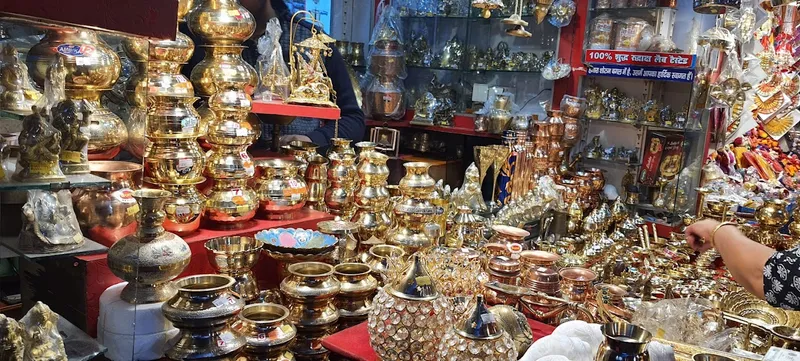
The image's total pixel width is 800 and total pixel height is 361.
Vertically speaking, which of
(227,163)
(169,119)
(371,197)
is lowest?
(371,197)

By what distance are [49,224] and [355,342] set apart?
2.36 ft

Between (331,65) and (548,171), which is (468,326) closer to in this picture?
(331,65)

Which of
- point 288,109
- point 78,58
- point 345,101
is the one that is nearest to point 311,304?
point 78,58

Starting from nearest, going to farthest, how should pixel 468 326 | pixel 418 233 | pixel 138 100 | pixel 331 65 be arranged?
pixel 468 326, pixel 138 100, pixel 418 233, pixel 331 65

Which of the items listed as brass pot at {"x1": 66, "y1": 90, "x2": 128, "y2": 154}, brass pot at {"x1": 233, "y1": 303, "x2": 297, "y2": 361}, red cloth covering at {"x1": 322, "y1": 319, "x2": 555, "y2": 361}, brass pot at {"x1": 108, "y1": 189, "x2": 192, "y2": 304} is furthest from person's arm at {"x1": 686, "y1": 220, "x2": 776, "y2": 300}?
brass pot at {"x1": 66, "y1": 90, "x2": 128, "y2": 154}

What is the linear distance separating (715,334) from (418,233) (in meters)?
0.95

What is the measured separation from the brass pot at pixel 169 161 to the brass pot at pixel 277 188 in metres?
0.30

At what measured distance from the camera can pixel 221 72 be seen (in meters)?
1.99

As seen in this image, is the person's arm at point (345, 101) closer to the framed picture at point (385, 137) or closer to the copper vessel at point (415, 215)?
the framed picture at point (385, 137)

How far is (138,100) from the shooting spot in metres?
1.38

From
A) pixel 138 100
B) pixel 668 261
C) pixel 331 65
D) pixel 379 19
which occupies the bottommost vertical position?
pixel 668 261

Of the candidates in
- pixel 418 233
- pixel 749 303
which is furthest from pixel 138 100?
pixel 749 303

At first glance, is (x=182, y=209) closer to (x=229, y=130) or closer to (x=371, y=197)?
(x=229, y=130)

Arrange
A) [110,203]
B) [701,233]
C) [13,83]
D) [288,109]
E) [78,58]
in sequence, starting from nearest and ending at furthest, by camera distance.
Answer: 1. [13,83]
2. [78,58]
3. [110,203]
4. [701,233]
5. [288,109]
